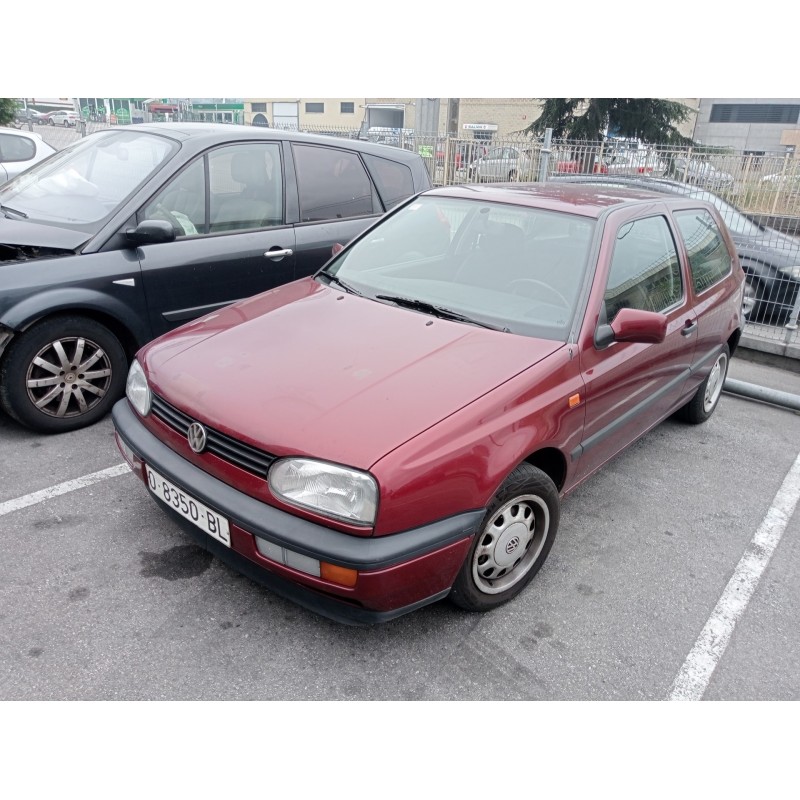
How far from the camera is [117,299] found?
3842 millimetres

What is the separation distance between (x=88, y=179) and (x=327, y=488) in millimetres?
3252

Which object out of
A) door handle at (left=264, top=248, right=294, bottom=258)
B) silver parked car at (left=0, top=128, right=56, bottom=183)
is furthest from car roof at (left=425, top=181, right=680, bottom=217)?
silver parked car at (left=0, top=128, right=56, bottom=183)

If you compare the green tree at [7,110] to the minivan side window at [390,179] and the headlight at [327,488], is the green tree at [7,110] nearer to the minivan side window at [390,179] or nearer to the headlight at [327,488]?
the minivan side window at [390,179]

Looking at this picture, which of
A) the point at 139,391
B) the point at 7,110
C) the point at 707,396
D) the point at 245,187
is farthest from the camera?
the point at 7,110

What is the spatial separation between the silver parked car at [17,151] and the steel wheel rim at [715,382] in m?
7.68

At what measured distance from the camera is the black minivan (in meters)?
3.65

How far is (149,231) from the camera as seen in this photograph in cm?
380

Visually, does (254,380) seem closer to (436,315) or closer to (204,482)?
(204,482)

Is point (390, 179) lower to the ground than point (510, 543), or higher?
higher

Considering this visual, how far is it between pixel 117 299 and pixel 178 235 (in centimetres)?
59

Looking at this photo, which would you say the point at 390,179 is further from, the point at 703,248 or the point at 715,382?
the point at 715,382

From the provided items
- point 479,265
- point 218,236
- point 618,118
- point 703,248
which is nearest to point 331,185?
point 218,236

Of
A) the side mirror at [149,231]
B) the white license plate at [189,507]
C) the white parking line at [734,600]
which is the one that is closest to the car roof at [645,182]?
the white parking line at [734,600]

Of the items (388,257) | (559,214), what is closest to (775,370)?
(559,214)
